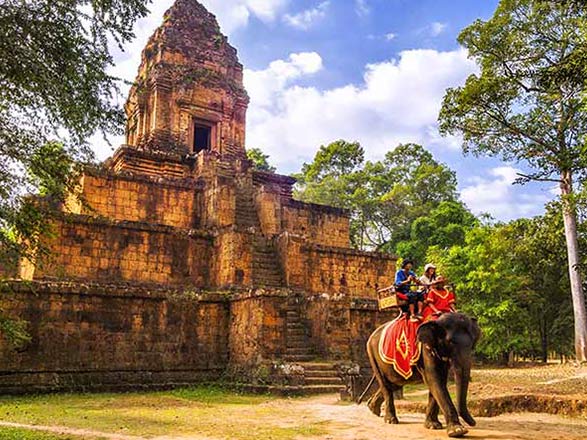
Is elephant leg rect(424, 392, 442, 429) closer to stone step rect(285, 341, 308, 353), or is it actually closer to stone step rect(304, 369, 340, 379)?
stone step rect(304, 369, 340, 379)

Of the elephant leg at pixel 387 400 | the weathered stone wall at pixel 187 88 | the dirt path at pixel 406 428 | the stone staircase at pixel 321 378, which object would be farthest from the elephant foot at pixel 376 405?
the weathered stone wall at pixel 187 88

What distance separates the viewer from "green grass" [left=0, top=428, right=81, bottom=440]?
21.6 feet

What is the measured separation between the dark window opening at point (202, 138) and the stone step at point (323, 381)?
13.7 meters

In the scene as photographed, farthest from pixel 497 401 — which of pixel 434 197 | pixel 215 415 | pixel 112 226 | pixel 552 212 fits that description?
pixel 434 197

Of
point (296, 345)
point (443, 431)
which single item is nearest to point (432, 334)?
point (443, 431)

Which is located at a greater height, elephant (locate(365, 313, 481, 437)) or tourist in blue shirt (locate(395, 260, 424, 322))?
tourist in blue shirt (locate(395, 260, 424, 322))

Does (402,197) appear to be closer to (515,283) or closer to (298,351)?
(515,283)

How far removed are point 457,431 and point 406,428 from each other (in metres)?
1.20

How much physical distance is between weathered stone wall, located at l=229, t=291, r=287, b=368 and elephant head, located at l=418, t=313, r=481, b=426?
6.30 m

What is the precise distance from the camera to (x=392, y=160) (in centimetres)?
4369

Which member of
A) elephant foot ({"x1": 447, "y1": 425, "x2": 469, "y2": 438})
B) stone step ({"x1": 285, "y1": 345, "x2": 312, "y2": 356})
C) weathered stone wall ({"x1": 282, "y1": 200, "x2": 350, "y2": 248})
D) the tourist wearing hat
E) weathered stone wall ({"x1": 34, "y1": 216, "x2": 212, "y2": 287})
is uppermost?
weathered stone wall ({"x1": 282, "y1": 200, "x2": 350, "y2": 248})

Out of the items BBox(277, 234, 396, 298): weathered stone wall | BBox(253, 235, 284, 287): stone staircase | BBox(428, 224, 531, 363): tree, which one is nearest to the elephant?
BBox(253, 235, 284, 287): stone staircase

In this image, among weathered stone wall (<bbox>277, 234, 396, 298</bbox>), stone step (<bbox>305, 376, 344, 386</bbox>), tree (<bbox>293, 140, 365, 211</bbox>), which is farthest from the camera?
tree (<bbox>293, 140, 365, 211</bbox>)

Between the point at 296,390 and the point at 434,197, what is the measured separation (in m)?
31.0
